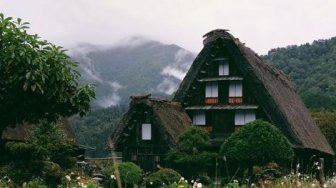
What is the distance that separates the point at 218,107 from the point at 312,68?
139 feet

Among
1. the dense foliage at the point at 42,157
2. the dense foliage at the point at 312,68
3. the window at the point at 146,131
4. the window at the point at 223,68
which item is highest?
the dense foliage at the point at 312,68

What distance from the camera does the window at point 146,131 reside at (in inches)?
1428

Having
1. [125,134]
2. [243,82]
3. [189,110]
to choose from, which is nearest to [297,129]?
[243,82]

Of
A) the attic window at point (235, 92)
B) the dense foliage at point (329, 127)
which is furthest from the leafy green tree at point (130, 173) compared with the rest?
the dense foliage at point (329, 127)

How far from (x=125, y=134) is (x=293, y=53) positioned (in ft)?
171

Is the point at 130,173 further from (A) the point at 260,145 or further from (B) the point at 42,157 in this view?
(B) the point at 42,157

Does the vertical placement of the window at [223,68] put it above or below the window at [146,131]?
above

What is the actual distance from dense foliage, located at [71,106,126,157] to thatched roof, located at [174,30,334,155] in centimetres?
2507

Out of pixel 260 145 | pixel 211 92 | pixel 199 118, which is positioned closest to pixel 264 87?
pixel 211 92

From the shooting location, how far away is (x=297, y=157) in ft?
120

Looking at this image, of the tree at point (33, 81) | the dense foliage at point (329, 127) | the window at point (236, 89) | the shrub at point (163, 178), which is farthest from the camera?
Answer: the dense foliage at point (329, 127)

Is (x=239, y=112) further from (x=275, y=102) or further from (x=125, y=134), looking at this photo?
(x=125, y=134)

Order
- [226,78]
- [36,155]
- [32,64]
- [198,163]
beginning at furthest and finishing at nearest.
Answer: [226,78] < [198,163] < [36,155] < [32,64]

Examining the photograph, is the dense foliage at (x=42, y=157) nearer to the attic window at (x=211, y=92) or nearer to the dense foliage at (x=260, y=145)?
the dense foliage at (x=260, y=145)
